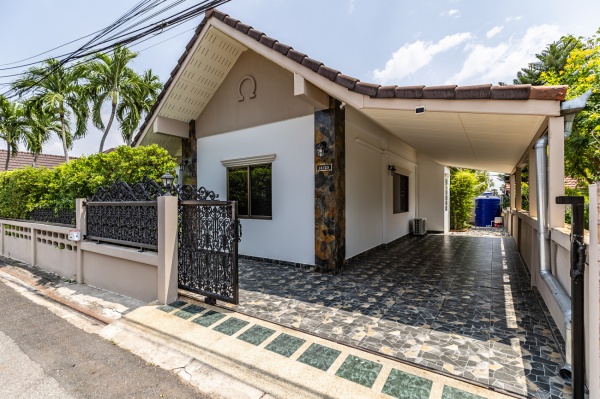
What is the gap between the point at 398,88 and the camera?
4168mm

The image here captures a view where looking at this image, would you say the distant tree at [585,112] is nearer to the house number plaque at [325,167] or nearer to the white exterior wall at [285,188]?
the house number plaque at [325,167]

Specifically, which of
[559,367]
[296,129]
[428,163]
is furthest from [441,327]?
[428,163]

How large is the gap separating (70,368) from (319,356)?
260cm

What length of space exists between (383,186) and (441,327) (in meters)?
5.84

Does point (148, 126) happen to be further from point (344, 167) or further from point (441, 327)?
point (441, 327)

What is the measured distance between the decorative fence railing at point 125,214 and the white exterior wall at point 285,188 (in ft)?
9.24

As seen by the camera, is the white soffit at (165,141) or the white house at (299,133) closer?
the white house at (299,133)

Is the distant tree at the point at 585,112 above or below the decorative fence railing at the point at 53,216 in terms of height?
above

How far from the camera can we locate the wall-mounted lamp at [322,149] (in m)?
6.11

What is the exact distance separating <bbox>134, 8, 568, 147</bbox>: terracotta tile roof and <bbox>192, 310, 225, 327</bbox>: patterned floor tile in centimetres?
384

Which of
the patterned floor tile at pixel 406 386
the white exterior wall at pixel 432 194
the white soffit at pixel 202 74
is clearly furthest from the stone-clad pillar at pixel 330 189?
the white exterior wall at pixel 432 194

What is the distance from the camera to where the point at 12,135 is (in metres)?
16.4

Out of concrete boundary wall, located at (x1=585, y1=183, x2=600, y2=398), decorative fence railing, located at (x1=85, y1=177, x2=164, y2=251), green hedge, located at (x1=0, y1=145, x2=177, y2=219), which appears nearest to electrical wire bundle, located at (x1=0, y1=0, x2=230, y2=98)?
green hedge, located at (x1=0, y1=145, x2=177, y2=219)

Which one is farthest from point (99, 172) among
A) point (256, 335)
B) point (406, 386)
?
point (406, 386)
